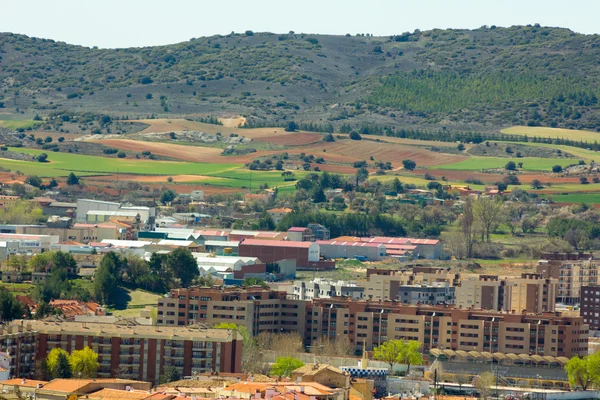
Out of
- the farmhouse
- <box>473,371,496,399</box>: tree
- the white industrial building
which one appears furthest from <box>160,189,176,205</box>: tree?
<box>473,371,496,399</box>: tree

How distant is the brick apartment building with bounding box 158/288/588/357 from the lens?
85.6 m

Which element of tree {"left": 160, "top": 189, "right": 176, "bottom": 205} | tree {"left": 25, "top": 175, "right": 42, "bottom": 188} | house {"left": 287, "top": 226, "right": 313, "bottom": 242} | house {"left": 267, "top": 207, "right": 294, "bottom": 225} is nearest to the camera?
house {"left": 287, "top": 226, "right": 313, "bottom": 242}

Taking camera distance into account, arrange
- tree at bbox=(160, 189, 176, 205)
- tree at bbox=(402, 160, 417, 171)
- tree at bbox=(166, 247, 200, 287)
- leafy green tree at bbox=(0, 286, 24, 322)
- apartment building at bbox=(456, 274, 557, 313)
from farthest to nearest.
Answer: tree at bbox=(402, 160, 417, 171)
tree at bbox=(160, 189, 176, 205)
tree at bbox=(166, 247, 200, 287)
apartment building at bbox=(456, 274, 557, 313)
leafy green tree at bbox=(0, 286, 24, 322)

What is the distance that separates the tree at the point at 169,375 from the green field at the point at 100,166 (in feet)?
316

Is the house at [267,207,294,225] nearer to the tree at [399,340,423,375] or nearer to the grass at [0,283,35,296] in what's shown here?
the grass at [0,283,35,296]

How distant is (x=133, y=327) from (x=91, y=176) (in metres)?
95.2

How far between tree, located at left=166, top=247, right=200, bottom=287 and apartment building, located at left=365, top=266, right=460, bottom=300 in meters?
9.10

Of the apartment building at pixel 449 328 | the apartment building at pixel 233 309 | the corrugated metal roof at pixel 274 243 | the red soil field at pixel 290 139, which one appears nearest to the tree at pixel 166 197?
the corrugated metal roof at pixel 274 243

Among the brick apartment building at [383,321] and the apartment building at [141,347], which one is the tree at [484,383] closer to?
the apartment building at [141,347]

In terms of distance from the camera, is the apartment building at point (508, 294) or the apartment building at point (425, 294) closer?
the apartment building at point (425, 294)

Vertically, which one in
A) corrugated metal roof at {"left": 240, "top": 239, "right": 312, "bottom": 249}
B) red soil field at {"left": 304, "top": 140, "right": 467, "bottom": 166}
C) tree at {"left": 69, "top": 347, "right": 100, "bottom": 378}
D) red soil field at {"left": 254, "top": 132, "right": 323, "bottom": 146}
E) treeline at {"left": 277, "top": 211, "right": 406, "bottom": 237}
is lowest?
tree at {"left": 69, "top": 347, "right": 100, "bottom": 378}

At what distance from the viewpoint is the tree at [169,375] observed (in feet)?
227

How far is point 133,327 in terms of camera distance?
2857 inches

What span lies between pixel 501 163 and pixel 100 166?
37.1m
